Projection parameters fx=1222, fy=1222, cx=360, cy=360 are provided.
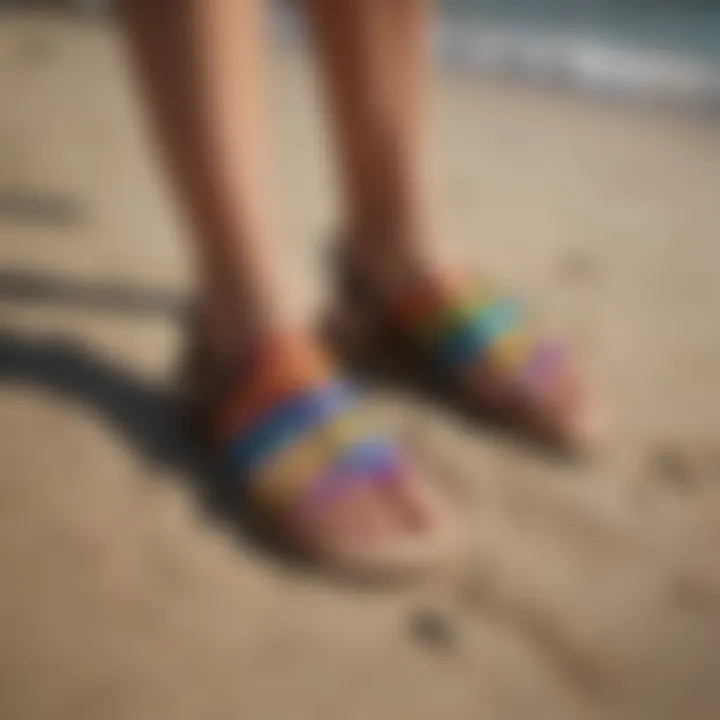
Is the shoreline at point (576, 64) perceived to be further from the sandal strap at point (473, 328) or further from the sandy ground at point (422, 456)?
the sandal strap at point (473, 328)

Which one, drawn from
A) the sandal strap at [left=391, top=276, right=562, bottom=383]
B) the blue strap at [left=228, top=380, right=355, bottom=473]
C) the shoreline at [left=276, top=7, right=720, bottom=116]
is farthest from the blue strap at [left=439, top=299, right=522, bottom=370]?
the shoreline at [left=276, top=7, right=720, bottom=116]

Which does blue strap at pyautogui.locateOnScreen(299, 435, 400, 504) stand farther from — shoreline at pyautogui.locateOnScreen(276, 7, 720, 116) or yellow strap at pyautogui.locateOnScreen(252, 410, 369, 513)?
shoreline at pyautogui.locateOnScreen(276, 7, 720, 116)

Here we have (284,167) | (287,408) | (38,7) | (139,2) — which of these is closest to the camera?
(139,2)

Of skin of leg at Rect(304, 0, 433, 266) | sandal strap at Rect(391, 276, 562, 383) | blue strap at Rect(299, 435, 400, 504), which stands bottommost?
blue strap at Rect(299, 435, 400, 504)

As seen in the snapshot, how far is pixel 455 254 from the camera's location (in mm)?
1063

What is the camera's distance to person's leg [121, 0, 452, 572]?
723 millimetres

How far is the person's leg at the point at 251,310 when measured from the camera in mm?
723

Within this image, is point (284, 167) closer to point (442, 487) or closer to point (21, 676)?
point (442, 487)

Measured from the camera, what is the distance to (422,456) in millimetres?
869

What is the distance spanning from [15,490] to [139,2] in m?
0.34

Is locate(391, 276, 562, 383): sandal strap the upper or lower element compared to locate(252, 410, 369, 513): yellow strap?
upper

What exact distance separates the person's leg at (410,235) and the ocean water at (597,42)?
48cm

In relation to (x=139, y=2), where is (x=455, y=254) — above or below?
below

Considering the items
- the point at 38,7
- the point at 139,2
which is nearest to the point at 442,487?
the point at 139,2
